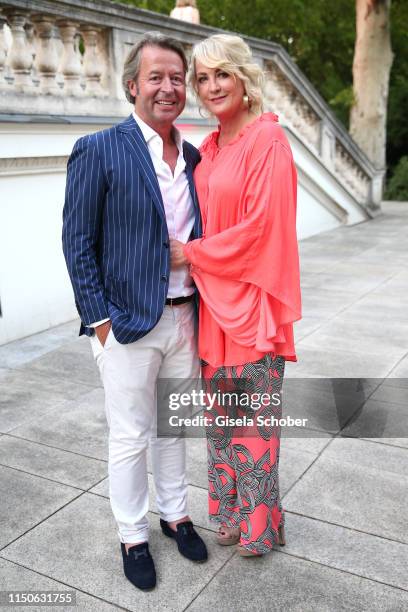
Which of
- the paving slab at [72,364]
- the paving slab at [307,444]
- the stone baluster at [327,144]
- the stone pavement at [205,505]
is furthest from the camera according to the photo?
the stone baluster at [327,144]

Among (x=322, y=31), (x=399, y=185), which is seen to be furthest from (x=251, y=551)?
(x=322, y=31)

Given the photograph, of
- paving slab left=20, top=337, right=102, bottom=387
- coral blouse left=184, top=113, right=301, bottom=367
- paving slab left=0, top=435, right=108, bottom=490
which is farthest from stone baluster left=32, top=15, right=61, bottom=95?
coral blouse left=184, top=113, right=301, bottom=367

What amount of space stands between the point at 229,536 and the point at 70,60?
17.6 ft

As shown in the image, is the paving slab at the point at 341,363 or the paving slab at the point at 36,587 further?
the paving slab at the point at 341,363

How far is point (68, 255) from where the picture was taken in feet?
8.49

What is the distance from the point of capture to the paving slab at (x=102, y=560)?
268 cm

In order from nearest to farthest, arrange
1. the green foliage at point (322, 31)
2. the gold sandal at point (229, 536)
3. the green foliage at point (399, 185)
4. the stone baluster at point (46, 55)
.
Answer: the gold sandal at point (229, 536) < the stone baluster at point (46, 55) < the green foliage at point (399, 185) < the green foliage at point (322, 31)

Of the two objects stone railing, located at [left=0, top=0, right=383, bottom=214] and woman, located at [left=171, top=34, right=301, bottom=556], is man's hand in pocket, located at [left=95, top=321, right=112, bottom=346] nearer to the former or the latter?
woman, located at [left=171, top=34, right=301, bottom=556]

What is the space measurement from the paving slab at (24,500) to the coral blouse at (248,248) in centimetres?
122

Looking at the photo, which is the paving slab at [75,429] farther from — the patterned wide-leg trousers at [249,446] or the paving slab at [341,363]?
the paving slab at [341,363]

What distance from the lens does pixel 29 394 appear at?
190 inches

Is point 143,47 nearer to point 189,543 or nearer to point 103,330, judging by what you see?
point 103,330

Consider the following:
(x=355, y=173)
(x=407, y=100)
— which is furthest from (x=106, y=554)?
(x=407, y=100)

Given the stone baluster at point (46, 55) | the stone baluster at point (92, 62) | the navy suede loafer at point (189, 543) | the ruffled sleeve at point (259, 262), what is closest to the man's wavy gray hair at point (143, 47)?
the ruffled sleeve at point (259, 262)
